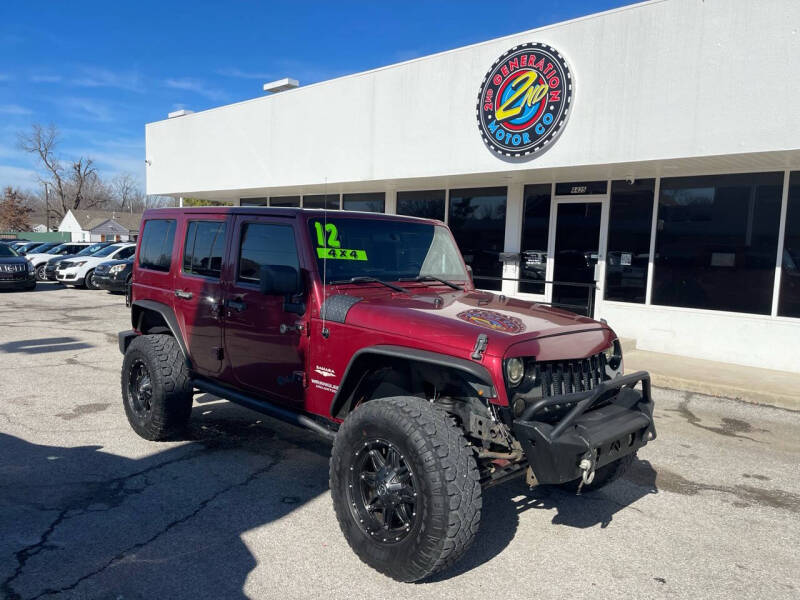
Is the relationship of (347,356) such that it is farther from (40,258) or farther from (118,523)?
(40,258)

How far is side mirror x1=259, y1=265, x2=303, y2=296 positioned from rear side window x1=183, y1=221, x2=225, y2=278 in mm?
1088

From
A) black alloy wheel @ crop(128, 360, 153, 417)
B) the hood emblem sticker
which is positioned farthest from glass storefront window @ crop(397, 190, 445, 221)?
the hood emblem sticker

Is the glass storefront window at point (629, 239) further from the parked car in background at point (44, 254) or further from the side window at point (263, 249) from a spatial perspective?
the parked car in background at point (44, 254)

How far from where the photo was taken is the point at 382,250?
4.43 meters

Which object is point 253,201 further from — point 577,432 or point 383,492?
point 577,432

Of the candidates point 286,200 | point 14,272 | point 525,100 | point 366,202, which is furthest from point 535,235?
point 14,272

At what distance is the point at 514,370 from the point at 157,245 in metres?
3.83

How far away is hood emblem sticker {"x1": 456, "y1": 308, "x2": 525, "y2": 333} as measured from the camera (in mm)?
3303

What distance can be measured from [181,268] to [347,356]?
2214 millimetres

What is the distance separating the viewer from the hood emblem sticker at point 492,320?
3.30 metres

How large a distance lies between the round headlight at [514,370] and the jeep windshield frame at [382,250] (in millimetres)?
1433

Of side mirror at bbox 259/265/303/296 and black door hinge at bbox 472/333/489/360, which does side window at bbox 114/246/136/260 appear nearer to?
side mirror at bbox 259/265/303/296

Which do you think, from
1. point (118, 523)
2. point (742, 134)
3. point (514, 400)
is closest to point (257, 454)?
point (118, 523)

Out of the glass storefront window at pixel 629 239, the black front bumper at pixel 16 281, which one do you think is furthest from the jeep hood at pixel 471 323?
the black front bumper at pixel 16 281
